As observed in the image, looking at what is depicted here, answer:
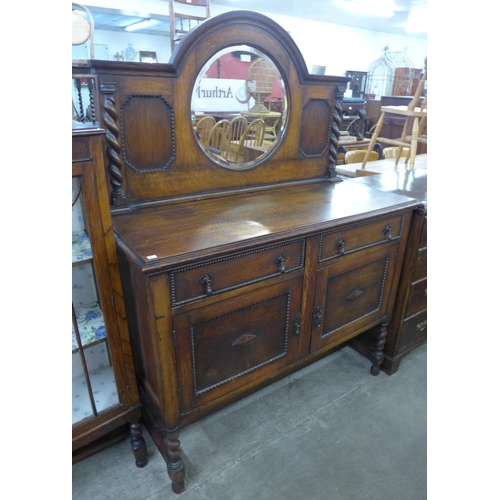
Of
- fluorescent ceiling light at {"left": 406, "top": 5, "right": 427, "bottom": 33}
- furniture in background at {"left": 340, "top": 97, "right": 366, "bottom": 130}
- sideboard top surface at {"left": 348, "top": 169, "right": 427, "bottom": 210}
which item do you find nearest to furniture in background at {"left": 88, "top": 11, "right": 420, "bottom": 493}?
sideboard top surface at {"left": 348, "top": 169, "right": 427, "bottom": 210}

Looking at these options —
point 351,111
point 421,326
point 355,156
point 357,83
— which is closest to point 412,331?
point 421,326

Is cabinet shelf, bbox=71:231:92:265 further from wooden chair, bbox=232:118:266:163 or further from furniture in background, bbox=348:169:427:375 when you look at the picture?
furniture in background, bbox=348:169:427:375

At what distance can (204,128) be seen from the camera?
1.41 metres

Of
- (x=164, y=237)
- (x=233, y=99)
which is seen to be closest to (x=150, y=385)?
(x=164, y=237)

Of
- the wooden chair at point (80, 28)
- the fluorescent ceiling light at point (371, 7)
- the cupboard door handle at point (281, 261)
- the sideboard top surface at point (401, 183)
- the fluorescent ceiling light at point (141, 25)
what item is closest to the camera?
the cupboard door handle at point (281, 261)

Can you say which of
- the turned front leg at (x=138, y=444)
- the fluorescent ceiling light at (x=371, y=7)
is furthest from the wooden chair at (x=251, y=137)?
the fluorescent ceiling light at (x=371, y=7)

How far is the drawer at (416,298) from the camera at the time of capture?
1.76 m

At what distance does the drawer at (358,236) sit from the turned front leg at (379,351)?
0.49 m

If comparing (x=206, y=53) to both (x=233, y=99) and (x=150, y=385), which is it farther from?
(x=150, y=385)

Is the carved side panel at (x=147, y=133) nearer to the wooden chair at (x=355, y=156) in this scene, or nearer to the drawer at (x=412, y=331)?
the drawer at (x=412, y=331)

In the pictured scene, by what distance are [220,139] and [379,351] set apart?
1.24m

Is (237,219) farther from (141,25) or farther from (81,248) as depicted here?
(141,25)

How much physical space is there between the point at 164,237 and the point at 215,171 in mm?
466

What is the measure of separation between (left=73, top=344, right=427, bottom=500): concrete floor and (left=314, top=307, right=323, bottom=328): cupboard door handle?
471 mm
